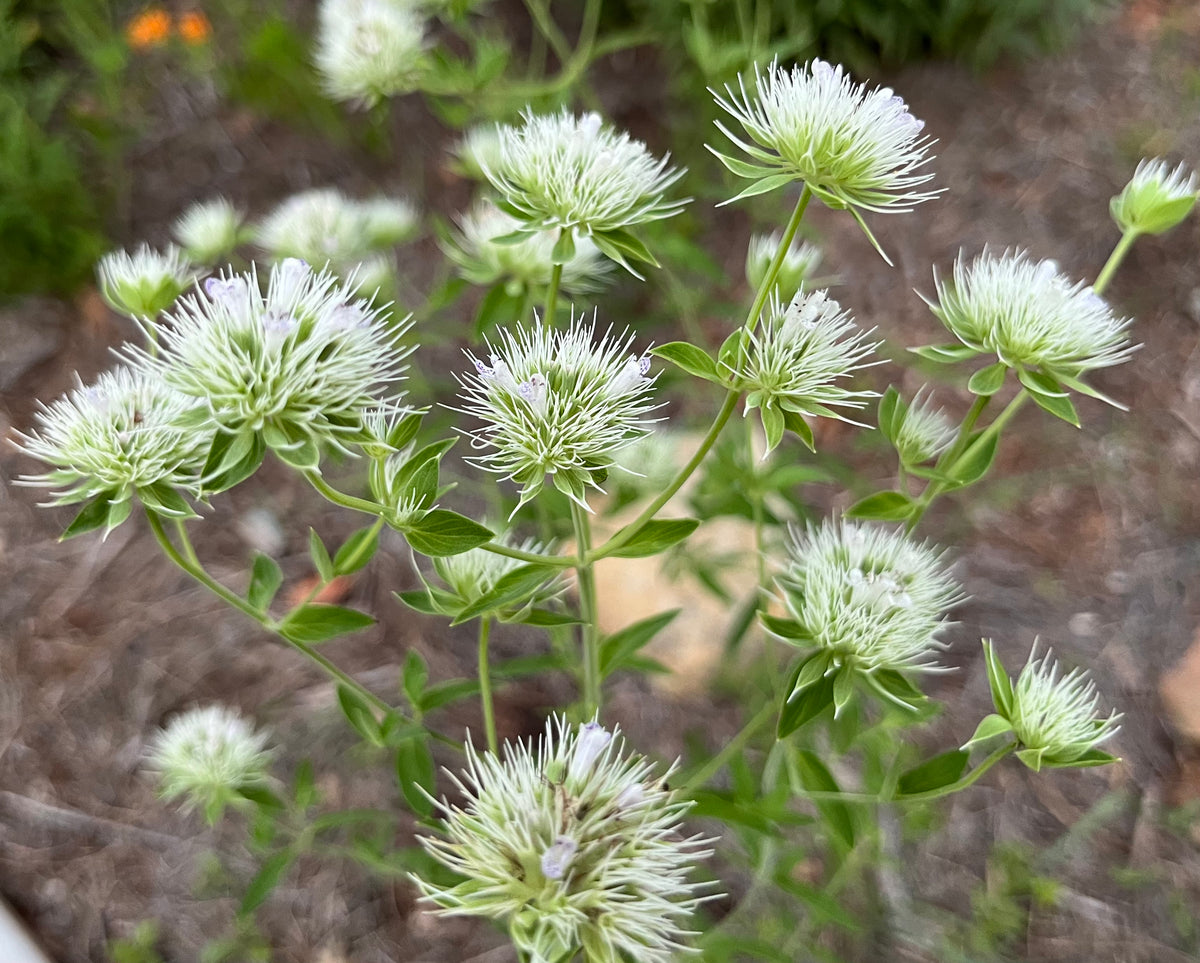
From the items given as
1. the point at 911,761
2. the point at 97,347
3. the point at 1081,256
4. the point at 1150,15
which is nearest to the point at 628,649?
the point at 911,761

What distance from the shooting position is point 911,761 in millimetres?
2135

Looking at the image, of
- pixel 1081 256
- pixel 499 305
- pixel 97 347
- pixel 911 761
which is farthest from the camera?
pixel 97 347

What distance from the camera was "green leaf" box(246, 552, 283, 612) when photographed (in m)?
1.27

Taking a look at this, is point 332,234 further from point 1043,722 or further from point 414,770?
point 1043,722

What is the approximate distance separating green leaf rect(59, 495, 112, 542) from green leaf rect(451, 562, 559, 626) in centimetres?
48

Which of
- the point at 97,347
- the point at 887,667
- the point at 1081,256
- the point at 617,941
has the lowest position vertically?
the point at 617,941

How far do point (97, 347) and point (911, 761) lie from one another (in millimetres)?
3111

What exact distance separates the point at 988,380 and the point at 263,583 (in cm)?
106

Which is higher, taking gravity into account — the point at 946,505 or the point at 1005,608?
the point at 946,505

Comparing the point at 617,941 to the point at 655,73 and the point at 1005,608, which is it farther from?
the point at 655,73

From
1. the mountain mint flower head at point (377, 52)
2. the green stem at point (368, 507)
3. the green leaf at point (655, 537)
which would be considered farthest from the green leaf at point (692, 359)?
the mountain mint flower head at point (377, 52)

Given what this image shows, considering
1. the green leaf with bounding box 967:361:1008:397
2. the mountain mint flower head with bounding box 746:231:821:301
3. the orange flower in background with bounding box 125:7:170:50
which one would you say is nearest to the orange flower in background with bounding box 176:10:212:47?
the orange flower in background with bounding box 125:7:170:50

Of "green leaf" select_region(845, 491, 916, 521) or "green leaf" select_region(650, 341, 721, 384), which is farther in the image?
"green leaf" select_region(845, 491, 916, 521)

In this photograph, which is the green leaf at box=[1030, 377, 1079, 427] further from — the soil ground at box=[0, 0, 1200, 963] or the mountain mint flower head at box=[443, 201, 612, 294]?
the soil ground at box=[0, 0, 1200, 963]
